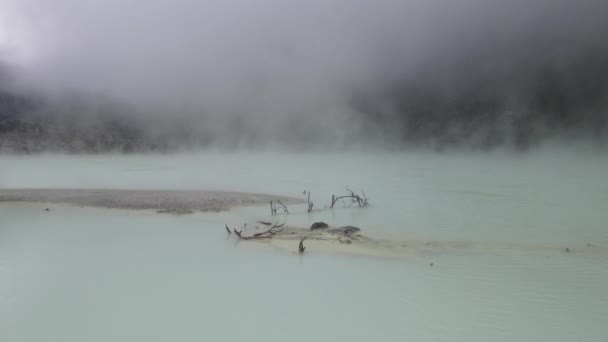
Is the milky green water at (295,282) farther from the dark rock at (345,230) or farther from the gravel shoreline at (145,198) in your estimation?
the gravel shoreline at (145,198)

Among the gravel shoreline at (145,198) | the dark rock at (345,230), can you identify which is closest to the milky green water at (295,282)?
the dark rock at (345,230)

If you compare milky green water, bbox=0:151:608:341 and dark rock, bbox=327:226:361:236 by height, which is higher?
dark rock, bbox=327:226:361:236

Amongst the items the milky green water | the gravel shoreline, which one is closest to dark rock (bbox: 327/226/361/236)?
the milky green water

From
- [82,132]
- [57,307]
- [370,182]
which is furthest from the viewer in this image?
[82,132]

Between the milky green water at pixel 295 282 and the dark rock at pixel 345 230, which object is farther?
the dark rock at pixel 345 230

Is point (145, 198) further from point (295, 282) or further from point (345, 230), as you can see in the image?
point (295, 282)

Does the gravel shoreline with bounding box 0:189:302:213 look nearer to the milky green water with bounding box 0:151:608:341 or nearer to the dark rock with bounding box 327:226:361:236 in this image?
the milky green water with bounding box 0:151:608:341

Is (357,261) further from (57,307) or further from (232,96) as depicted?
(232,96)

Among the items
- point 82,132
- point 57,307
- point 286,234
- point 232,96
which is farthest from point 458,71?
point 57,307

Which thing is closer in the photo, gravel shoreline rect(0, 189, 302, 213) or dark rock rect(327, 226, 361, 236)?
dark rock rect(327, 226, 361, 236)

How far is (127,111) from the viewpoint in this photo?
5638 centimetres

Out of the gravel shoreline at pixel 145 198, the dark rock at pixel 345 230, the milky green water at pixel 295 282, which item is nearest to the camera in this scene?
the milky green water at pixel 295 282

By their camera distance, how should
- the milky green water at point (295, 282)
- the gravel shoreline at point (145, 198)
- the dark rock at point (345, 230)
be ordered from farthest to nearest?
the gravel shoreline at point (145, 198)
the dark rock at point (345, 230)
the milky green water at point (295, 282)

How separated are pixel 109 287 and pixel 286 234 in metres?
4.04
